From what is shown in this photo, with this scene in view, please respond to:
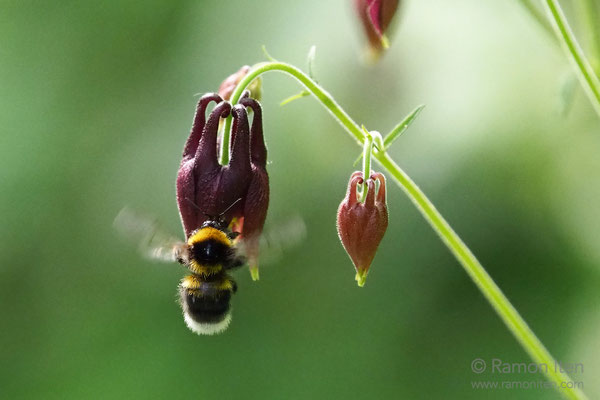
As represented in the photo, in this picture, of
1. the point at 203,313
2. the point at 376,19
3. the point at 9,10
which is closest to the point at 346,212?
the point at 203,313

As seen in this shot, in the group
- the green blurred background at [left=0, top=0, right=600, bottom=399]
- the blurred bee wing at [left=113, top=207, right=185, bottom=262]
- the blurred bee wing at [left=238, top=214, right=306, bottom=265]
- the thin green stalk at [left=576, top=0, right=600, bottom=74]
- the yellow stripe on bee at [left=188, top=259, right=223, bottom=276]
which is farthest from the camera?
the green blurred background at [left=0, top=0, right=600, bottom=399]

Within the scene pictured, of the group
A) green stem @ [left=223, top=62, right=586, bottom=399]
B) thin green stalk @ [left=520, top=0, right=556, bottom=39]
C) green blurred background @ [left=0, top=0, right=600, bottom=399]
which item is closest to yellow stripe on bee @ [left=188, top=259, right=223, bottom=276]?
green stem @ [left=223, top=62, right=586, bottom=399]

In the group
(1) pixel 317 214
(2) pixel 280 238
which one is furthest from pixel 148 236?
(1) pixel 317 214

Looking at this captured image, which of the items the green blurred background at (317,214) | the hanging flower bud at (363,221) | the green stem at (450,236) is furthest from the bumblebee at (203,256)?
the green blurred background at (317,214)

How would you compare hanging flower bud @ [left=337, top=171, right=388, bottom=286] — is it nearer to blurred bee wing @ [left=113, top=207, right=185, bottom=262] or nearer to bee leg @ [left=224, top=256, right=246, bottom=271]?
bee leg @ [left=224, top=256, right=246, bottom=271]

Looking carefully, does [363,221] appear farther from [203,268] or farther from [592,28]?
[592,28]

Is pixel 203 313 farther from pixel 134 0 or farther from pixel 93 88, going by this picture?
pixel 134 0
